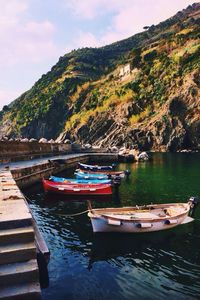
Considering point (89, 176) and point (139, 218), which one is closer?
point (139, 218)

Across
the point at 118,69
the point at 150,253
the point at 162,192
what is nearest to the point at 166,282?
the point at 150,253

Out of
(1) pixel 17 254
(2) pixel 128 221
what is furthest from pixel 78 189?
(1) pixel 17 254

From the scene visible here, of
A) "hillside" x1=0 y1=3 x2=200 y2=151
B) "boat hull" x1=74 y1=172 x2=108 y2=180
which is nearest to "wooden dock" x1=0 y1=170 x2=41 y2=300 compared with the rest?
"boat hull" x1=74 y1=172 x2=108 y2=180

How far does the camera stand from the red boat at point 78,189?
33.0 meters

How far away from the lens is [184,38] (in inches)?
5487

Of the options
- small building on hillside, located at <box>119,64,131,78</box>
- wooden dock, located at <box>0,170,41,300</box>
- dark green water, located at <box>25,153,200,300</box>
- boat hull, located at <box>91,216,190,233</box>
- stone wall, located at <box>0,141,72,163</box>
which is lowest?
dark green water, located at <box>25,153,200,300</box>

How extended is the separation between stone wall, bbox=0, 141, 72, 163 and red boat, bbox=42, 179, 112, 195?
1142cm

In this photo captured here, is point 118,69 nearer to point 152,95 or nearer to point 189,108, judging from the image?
point 152,95

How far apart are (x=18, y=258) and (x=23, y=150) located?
40360mm

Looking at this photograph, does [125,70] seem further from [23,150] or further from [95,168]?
[23,150]

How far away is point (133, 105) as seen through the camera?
396ft

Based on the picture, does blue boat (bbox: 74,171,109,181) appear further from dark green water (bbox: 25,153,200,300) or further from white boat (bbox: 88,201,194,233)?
white boat (bbox: 88,201,194,233)

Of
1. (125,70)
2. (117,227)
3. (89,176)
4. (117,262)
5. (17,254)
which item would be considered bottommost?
(117,262)

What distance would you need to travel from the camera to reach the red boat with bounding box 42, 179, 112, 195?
33.0 meters
